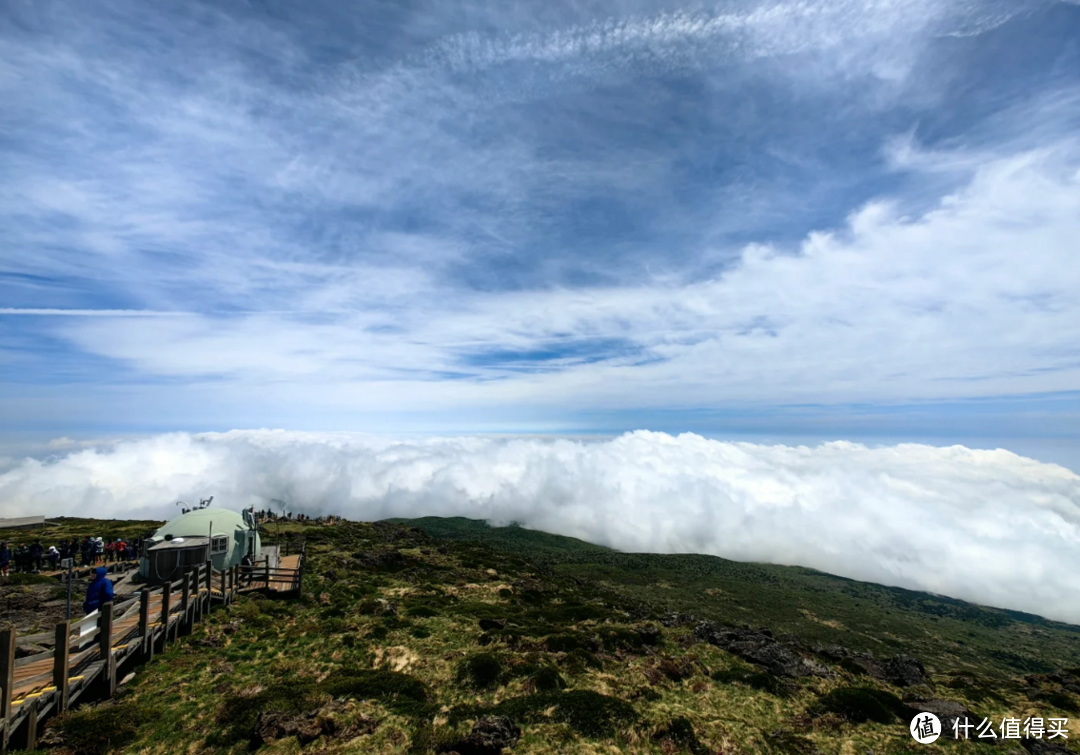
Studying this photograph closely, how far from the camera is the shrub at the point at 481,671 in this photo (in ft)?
73.9

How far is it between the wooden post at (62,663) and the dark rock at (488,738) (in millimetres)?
11998

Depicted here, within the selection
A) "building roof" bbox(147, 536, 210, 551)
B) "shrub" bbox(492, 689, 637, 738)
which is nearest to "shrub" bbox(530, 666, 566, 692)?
"shrub" bbox(492, 689, 637, 738)

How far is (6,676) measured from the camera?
11859 millimetres

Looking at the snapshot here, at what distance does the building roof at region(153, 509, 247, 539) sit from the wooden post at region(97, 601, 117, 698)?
18.2 meters

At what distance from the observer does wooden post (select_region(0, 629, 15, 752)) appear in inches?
456

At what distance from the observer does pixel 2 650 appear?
11562 mm

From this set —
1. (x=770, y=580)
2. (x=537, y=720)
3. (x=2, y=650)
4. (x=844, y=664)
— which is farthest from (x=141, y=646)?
(x=770, y=580)

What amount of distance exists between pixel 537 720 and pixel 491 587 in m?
29.1

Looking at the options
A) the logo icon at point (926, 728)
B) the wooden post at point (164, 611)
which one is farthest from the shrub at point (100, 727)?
the logo icon at point (926, 728)

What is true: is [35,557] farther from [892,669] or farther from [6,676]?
[892,669]

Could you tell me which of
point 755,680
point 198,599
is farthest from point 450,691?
point 755,680

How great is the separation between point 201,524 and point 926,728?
45.6 m

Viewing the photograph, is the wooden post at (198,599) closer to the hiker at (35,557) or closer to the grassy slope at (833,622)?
the hiker at (35,557)

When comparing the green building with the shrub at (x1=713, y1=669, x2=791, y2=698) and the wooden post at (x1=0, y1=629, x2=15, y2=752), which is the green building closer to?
the wooden post at (x1=0, y1=629, x2=15, y2=752)
